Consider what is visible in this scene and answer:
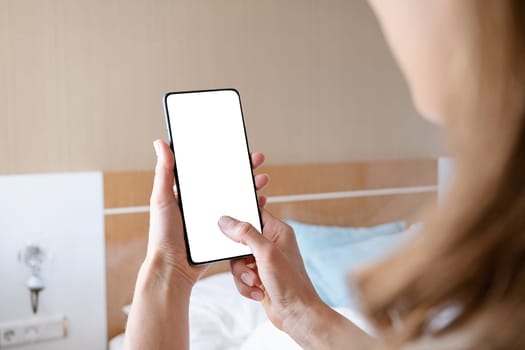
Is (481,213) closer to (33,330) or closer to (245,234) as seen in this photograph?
(245,234)

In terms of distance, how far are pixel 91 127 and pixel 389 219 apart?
1320 mm

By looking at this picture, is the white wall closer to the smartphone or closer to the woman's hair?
the smartphone

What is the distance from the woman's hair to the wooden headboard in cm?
174

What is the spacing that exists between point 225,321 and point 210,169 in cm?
84

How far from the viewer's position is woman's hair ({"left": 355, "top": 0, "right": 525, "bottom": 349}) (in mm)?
293

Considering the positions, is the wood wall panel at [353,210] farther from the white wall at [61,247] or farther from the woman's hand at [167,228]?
the woman's hand at [167,228]

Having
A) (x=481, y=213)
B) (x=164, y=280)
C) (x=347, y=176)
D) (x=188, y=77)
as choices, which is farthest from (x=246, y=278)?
(x=347, y=176)

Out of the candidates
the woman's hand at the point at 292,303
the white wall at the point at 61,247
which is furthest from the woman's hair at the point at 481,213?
the white wall at the point at 61,247

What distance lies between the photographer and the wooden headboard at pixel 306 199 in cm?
199

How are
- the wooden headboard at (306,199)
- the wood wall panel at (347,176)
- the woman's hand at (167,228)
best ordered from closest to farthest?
the woman's hand at (167,228)
the wooden headboard at (306,199)
the wood wall panel at (347,176)

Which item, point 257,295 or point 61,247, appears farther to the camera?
point 61,247

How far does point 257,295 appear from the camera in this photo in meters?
1.05

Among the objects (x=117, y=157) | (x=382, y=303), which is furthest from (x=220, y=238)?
(x=117, y=157)

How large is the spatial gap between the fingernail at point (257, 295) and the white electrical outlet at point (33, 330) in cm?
110
